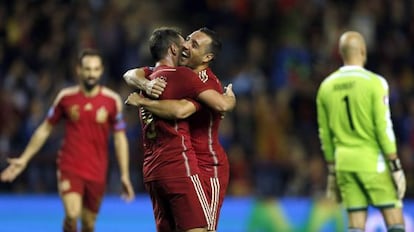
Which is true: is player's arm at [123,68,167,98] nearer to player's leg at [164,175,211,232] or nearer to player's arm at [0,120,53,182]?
player's leg at [164,175,211,232]

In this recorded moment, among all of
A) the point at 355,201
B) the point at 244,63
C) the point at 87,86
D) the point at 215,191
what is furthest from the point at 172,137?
the point at 244,63

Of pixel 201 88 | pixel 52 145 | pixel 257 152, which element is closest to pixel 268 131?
pixel 257 152

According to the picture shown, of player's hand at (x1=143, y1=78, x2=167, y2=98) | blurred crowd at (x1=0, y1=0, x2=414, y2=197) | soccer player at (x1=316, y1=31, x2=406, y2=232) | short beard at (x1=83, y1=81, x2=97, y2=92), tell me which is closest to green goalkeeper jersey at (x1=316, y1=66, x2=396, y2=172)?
soccer player at (x1=316, y1=31, x2=406, y2=232)

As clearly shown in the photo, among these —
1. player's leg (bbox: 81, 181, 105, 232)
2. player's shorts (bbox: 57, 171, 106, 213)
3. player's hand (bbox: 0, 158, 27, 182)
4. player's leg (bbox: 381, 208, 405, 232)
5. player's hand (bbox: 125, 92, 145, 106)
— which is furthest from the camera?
player's leg (bbox: 81, 181, 105, 232)

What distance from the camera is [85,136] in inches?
404

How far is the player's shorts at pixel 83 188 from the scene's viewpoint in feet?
33.2

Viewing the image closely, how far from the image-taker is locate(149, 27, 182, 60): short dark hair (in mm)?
7352

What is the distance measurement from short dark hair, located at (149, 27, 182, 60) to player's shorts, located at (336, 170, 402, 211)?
7.74ft

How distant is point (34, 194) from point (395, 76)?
5095 mm

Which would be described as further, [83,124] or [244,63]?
[244,63]

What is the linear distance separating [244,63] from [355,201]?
6.20 m

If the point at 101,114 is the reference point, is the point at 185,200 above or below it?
below

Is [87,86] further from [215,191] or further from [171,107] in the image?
[171,107]

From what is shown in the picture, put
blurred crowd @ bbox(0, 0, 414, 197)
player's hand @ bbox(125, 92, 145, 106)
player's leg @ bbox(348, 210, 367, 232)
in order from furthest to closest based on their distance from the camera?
blurred crowd @ bbox(0, 0, 414, 197), player's leg @ bbox(348, 210, 367, 232), player's hand @ bbox(125, 92, 145, 106)
